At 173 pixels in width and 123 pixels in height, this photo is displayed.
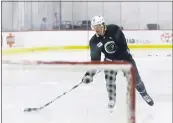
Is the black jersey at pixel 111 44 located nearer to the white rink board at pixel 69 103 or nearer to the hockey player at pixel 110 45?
the hockey player at pixel 110 45

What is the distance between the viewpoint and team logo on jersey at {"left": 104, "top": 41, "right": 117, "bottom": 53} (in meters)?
3.25

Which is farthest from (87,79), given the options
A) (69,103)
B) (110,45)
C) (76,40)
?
(76,40)

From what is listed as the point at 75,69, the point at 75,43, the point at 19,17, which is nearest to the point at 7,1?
the point at 19,17

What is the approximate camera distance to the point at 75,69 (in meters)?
2.05

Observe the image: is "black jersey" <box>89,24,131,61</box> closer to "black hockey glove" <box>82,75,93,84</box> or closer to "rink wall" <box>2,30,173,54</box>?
"black hockey glove" <box>82,75,93,84</box>

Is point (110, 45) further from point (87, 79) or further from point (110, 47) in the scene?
point (87, 79)

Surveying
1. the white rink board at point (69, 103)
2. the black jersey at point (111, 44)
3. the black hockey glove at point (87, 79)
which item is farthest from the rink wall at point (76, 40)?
the black hockey glove at point (87, 79)

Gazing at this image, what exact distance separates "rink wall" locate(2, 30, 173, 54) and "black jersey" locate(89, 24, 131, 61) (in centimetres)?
391

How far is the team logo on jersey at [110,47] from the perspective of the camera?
10.7ft

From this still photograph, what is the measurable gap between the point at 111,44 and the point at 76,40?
413 centimetres

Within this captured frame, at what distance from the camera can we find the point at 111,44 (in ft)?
10.7

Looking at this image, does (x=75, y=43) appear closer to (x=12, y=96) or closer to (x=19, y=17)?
(x=19, y=17)

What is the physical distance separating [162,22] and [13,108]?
4.96m

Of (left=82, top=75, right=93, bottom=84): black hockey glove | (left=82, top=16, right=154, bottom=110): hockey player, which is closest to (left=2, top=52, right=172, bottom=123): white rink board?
(left=82, top=75, right=93, bottom=84): black hockey glove
